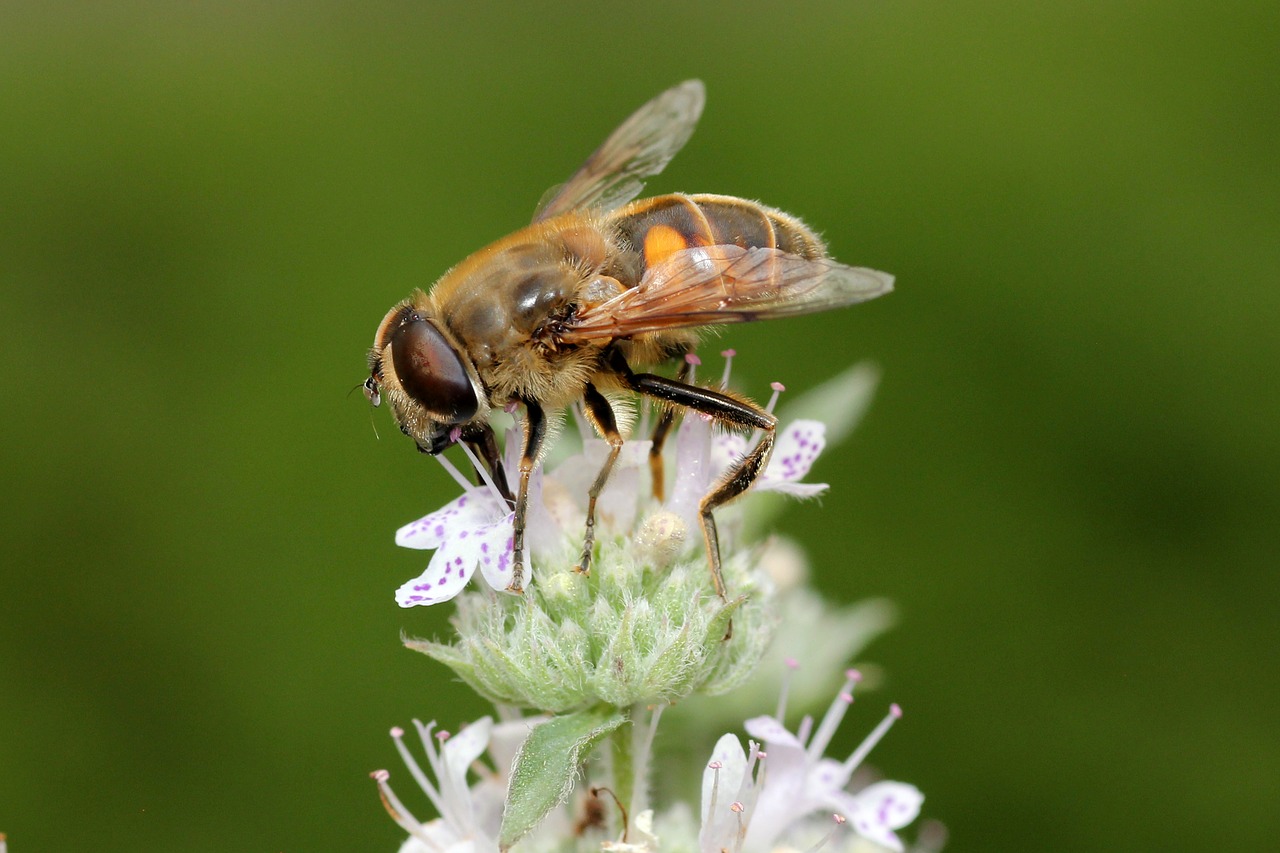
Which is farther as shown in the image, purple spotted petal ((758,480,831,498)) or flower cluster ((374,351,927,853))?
purple spotted petal ((758,480,831,498))

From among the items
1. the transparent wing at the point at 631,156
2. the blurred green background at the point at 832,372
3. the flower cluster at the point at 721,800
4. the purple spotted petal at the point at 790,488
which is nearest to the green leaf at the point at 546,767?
the flower cluster at the point at 721,800

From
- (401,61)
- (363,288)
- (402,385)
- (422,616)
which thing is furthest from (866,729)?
(401,61)

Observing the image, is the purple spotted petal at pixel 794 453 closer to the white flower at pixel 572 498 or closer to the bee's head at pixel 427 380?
the white flower at pixel 572 498

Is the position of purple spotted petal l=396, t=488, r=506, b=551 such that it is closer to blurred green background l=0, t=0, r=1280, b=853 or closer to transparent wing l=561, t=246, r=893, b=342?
transparent wing l=561, t=246, r=893, b=342

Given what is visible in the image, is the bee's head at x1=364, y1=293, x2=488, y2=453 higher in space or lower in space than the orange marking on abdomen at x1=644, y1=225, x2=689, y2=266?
lower

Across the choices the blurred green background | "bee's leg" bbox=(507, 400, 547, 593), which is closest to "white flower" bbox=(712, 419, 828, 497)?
"bee's leg" bbox=(507, 400, 547, 593)

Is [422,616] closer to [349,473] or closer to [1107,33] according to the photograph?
[349,473]

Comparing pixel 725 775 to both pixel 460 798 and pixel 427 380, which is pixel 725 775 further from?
pixel 427 380
